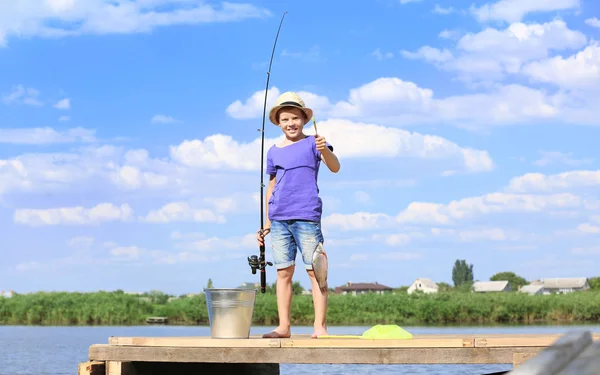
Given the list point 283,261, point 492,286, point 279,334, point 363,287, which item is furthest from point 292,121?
point 363,287

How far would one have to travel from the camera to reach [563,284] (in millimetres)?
85125

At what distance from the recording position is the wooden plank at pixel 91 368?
216 inches

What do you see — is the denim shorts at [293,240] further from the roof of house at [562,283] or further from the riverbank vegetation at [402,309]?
the roof of house at [562,283]

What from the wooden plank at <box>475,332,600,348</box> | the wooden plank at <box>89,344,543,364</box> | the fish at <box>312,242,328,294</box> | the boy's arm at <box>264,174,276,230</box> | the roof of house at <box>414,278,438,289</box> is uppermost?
the roof of house at <box>414,278,438,289</box>

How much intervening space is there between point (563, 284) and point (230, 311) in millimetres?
85257

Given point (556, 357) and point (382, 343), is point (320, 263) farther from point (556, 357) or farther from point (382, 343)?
point (556, 357)

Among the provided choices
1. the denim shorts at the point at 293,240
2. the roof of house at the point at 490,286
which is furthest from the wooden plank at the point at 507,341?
the roof of house at the point at 490,286

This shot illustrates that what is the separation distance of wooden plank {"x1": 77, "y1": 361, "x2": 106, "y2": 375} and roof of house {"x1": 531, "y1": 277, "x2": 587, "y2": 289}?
82482mm

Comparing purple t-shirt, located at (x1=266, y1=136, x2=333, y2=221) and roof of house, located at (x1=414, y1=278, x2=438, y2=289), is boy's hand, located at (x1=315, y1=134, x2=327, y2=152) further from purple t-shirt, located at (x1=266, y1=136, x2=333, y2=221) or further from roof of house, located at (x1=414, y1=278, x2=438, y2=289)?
roof of house, located at (x1=414, y1=278, x2=438, y2=289)

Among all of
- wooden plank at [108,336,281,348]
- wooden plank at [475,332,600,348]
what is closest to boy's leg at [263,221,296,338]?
wooden plank at [108,336,281,348]

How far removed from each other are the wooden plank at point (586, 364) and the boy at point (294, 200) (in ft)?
14.1

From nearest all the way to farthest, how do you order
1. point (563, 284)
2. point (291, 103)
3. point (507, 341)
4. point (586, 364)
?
point (586, 364) < point (507, 341) < point (291, 103) < point (563, 284)

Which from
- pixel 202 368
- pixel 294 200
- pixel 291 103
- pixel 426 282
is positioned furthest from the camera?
pixel 426 282

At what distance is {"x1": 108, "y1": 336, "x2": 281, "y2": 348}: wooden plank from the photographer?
5.36 m
